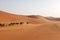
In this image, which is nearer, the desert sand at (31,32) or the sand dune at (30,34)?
the sand dune at (30,34)

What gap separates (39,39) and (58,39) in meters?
0.99

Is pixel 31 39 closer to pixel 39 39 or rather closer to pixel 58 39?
pixel 39 39

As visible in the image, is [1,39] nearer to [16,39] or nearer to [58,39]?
[16,39]

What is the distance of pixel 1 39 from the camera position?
775 cm

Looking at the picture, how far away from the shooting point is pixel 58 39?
774 centimetres

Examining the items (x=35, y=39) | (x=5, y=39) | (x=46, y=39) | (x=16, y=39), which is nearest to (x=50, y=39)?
(x=46, y=39)

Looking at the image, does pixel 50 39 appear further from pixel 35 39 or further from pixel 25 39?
pixel 25 39

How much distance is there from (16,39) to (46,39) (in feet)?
5.15

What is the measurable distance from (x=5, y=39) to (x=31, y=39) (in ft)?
4.47

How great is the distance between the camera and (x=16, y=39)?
7770mm

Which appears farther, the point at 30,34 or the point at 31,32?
the point at 31,32

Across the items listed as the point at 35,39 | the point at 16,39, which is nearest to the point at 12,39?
the point at 16,39

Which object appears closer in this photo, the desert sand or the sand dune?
the sand dune

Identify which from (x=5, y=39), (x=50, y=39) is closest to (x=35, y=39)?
(x=50, y=39)
